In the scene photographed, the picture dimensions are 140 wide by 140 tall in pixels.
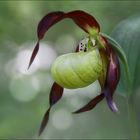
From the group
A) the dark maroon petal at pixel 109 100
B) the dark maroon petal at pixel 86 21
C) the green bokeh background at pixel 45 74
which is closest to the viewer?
the dark maroon petal at pixel 109 100

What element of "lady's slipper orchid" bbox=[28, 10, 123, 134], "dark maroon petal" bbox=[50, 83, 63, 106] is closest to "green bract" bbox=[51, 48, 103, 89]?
"lady's slipper orchid" bbox=[28, 10, 123, 134]

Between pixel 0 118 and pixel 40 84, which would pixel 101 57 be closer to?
pixel 0 118

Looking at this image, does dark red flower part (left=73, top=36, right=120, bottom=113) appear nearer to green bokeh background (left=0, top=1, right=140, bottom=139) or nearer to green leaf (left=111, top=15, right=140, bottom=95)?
green leaf (left=111, top=15, right=140, bottom=95)

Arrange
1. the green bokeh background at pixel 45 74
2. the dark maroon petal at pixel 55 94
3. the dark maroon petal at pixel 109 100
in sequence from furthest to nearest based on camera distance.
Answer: the green bokeh background at pixel 45 74 < the dark maroon petal at pixel 55 94 < the dark maroon petal at pixel 109 100

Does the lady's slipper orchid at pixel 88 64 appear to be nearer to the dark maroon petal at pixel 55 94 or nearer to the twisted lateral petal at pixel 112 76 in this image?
the twisted lateral petal at pixel 112 76

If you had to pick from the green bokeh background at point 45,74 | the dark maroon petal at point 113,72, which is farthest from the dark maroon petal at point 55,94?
the green bokeh background at point 45,74

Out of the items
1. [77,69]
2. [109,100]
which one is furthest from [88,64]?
[109,100]
